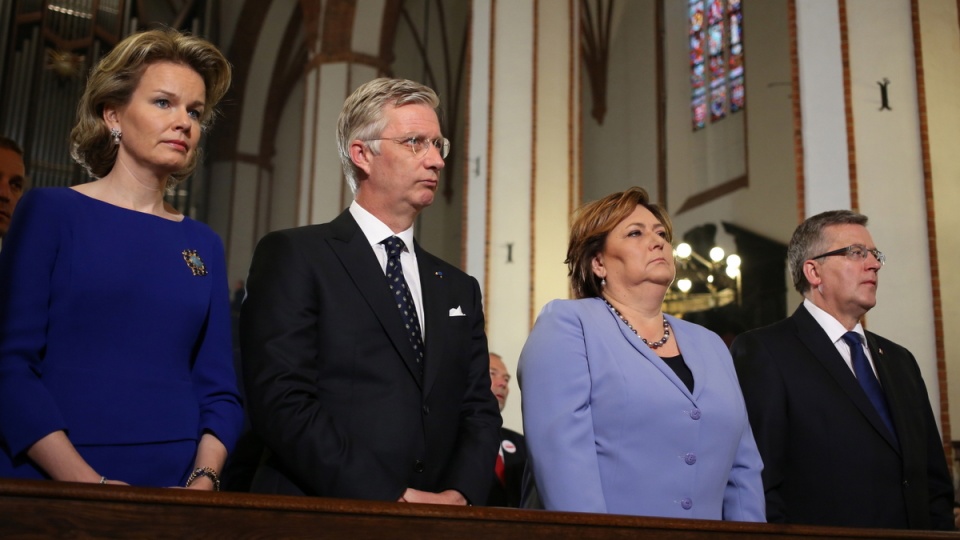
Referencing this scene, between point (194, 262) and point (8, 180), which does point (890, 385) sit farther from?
point (8, 180)

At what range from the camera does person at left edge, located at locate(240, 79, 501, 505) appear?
2045 mm

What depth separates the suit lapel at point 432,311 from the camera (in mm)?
2217

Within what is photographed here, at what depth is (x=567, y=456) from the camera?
233cm

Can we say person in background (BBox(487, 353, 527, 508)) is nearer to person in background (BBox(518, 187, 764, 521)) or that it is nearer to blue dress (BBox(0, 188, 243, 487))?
person in background (BBox(518, 187, 764, 521))

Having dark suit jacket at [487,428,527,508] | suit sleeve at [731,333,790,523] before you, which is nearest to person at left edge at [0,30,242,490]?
suit sleeve at [731,333,790,523]

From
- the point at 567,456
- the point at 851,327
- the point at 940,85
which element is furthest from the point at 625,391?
the point at 940,85

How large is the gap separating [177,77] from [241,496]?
1.03 m

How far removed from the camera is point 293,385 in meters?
2.06

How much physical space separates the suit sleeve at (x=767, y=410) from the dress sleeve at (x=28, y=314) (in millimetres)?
1990

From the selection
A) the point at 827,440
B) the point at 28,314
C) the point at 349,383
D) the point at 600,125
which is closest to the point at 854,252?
the point at 827,440

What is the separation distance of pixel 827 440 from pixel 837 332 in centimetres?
43

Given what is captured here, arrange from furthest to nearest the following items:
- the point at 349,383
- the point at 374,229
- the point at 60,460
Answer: the point at 374,229, the point at 349,383, the point at 60,460

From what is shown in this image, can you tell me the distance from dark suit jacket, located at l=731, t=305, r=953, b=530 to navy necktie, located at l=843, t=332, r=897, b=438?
23 millimetres

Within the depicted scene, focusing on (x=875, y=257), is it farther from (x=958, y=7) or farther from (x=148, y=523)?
(x=958, y=7)
